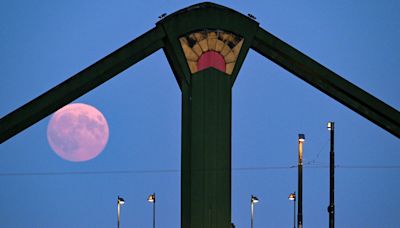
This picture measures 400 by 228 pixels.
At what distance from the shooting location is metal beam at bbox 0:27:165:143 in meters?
53.4

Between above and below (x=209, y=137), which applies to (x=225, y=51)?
above

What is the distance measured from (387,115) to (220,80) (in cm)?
936

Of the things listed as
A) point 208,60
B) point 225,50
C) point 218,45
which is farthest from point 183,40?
point 225,50

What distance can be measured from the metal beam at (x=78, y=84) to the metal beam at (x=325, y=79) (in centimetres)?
577

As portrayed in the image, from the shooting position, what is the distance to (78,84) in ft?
177

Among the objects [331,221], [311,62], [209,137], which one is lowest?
[331,221]

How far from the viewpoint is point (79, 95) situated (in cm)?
5456

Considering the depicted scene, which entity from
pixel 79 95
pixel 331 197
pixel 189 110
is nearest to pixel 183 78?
pixel 189 110

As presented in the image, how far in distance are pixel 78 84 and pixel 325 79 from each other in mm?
13044

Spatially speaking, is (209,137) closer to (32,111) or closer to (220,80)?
(220,80)

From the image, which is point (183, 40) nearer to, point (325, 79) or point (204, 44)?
point (204, 44)

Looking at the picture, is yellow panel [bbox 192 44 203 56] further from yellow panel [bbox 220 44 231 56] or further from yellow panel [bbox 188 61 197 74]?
yellow panel [bbox 220 44 231 56]

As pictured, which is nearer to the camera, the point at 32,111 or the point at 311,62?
the point at 32,111

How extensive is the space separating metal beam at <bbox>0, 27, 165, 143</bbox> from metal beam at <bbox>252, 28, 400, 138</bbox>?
5774mm
